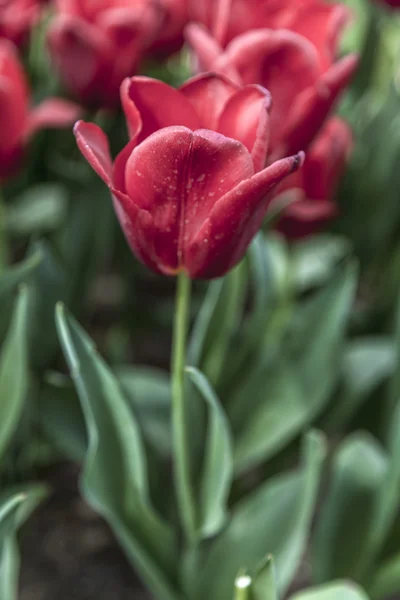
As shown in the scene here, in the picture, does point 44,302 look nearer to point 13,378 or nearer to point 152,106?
point 13,378

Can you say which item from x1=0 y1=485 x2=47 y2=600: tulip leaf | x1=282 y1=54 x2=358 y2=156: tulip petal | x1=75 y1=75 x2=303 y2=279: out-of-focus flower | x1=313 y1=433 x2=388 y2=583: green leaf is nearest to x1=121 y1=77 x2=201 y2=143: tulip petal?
x1=75 y1=75 x2=303 y2=279: out-of-focus flower

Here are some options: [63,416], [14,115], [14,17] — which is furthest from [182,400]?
[14,17]

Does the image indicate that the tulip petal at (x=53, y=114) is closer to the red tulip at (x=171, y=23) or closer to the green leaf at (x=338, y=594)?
the red tulip at (x=171, y=23)

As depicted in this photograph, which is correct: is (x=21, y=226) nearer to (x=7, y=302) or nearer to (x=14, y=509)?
(x=7, y=302)

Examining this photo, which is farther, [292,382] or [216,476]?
[292,382]

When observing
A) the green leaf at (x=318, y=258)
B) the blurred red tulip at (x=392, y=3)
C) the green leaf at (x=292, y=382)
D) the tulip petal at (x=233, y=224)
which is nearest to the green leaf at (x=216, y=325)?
the green leaf at (x=292, y=382)

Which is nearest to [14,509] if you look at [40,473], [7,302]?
[7,302]
